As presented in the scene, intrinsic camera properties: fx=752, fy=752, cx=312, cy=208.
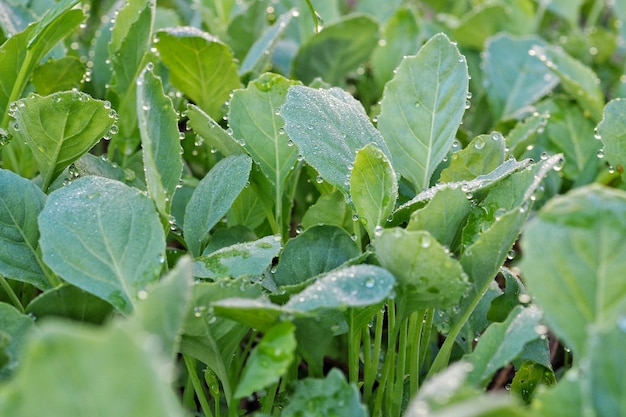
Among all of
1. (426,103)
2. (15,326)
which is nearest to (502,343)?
(426,103)

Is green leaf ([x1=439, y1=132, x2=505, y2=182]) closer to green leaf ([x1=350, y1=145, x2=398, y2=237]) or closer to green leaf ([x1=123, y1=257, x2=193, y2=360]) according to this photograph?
green leaf ([x1=350, y1=145, x2=398, y2=237])

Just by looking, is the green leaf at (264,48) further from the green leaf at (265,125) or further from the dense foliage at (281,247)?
the green leaf at (265,125)

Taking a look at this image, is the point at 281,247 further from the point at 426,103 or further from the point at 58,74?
the point at 58,74

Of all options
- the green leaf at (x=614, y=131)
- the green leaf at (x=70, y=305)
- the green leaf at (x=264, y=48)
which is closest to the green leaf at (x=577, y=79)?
the green leaf at (x=614, y=131)

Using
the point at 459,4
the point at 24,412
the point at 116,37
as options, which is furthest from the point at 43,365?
the point at 459,4

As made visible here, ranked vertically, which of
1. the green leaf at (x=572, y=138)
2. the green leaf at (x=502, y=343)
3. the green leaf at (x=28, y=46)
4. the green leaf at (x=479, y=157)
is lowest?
the green leaf at (x=572, y=138)

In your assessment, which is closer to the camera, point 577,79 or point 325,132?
point 325,132

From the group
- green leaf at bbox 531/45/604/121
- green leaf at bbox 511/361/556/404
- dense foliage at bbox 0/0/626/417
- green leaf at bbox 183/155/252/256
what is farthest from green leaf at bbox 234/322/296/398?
green leaf at bbox 531/45/604/121
